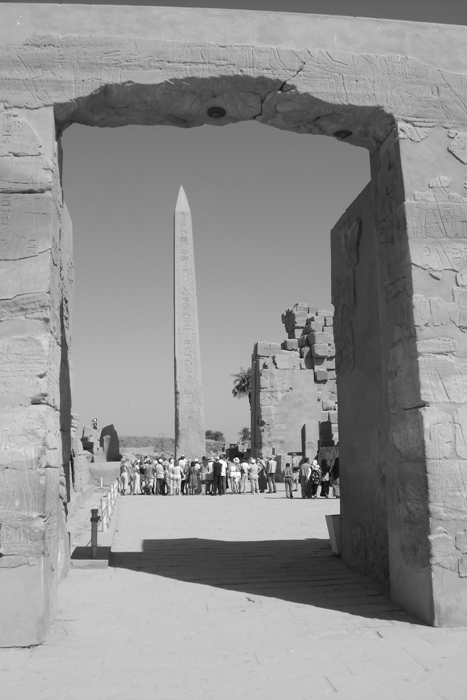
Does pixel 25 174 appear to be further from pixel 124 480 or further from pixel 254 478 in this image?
pixel 124 480

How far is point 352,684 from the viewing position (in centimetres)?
341

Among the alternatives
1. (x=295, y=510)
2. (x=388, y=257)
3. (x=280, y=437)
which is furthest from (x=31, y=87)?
(x=280, y=437)

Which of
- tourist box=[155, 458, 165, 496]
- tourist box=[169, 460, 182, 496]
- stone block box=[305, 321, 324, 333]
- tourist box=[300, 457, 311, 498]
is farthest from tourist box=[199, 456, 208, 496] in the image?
stone block box=[305, 321, 324, 333]

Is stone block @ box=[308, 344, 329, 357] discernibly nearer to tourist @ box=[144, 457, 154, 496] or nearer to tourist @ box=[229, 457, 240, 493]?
tourist @ box=[229, 457, 240, 493]

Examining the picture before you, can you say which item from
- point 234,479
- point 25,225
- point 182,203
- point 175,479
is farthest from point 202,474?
point 25,225

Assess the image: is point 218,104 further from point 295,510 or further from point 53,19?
point 295,510

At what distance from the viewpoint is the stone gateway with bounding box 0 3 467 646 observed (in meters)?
4.39

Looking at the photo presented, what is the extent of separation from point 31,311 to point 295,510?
8783mm

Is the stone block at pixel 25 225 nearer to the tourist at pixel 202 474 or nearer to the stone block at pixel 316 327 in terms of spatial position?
the tourist at pixel 202 474

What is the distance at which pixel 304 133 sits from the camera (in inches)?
217

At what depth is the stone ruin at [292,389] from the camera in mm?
21438

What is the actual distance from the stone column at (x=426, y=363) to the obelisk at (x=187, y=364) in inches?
619

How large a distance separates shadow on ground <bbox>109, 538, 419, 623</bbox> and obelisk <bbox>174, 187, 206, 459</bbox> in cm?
1262

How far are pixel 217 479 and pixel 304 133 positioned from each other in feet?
41.6
